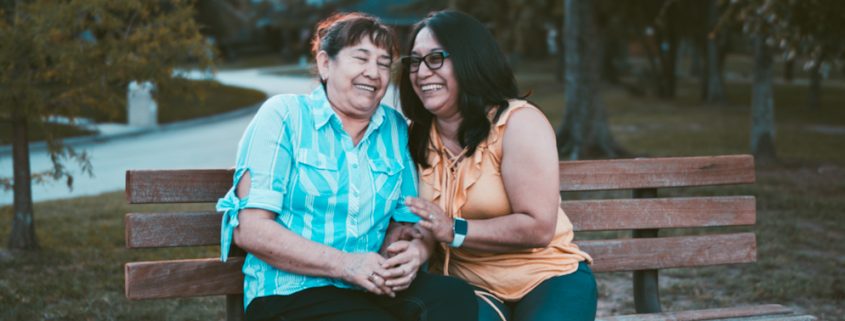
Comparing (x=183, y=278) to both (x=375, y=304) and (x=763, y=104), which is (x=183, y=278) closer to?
(x=375, y=304)

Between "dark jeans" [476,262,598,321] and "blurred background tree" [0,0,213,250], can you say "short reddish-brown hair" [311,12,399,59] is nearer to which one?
"dark jeans" [476,262,598,321]

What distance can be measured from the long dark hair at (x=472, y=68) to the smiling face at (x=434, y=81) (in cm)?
2

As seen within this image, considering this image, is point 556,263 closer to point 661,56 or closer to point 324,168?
point 324,168

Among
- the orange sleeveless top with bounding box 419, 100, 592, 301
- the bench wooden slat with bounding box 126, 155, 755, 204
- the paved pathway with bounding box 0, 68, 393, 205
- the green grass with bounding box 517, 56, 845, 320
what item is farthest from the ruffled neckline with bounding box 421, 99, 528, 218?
the paved pathway with bounding box 0, 68, 393, 205

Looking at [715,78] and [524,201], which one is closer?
[524,201]

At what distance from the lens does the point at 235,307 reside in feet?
9.01

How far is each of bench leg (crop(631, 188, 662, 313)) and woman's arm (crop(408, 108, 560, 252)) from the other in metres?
0.81

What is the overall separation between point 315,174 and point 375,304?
0.53m

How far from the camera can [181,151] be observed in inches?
510

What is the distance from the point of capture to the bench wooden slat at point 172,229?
8.27 feet

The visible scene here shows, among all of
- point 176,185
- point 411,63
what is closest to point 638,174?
point 411,63

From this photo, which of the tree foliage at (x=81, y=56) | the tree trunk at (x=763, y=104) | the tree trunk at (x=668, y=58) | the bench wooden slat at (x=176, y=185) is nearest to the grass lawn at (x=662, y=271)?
the tree trunk at (x=763, y=104)

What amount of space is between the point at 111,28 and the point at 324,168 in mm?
3689

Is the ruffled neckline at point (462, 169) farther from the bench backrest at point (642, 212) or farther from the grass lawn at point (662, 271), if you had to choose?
the grass lawn at point (662, 271)
